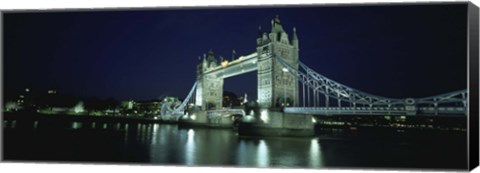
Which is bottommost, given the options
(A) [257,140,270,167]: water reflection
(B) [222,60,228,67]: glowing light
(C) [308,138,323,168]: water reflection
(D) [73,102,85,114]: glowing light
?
(C) [308,138,323,168]: water reflection

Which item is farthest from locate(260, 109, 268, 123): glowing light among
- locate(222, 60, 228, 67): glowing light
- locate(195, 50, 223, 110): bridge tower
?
locate(195, 50, 223, 110): bridge tower

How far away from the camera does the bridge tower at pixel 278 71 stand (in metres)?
21.8

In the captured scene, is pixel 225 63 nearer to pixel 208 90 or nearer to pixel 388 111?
pixel 208 90

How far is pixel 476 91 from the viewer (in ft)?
27.6

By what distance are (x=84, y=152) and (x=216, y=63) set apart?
24.4 metres

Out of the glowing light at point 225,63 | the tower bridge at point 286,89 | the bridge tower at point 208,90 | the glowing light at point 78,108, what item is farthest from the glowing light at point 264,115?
the glowing light at point 78,108

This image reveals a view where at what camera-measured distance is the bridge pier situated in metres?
18.7

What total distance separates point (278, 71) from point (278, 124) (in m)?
4.28

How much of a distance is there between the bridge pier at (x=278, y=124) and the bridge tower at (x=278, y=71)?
2239 millimetres

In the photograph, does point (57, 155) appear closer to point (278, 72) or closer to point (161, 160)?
point (161, 160)

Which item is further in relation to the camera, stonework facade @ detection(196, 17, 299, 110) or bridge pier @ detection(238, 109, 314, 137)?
stonework facade @ detection(196, 17, 299, 110)

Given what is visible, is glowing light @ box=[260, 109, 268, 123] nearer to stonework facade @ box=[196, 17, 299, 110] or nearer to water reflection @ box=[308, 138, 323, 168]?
stonework facade @ box=[196, 17, 299, 110]

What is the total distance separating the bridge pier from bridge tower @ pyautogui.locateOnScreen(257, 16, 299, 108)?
2.24 m

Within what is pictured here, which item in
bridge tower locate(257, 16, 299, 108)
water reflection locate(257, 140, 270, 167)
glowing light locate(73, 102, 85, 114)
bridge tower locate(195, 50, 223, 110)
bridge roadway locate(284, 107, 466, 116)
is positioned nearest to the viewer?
bridge roadway locate(284, 107, 466, 116)
